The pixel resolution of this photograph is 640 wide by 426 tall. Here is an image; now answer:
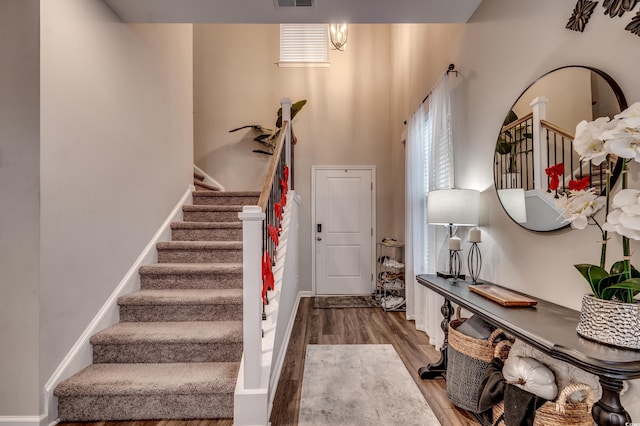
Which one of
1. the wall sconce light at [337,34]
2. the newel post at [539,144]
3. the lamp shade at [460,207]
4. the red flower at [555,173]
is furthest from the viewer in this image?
the wall sconce light at [337,34]

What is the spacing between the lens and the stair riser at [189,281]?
8.73 ft

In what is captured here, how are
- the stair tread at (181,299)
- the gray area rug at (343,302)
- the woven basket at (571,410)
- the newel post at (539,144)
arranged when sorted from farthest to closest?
the gray area rug at (343,302) → the stair tread at (181,299) → the newel post at (539,144) → the woven basket at (571,410)

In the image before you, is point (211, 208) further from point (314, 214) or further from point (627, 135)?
point (627, 135)

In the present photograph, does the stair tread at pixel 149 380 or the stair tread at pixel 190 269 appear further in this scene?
the stair tread at pixel 190 269

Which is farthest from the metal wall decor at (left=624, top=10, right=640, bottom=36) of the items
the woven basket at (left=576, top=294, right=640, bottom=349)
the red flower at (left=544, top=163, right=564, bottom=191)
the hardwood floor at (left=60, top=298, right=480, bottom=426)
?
the hardwood floor at (left=60, top=298, right=480, bottom=426)

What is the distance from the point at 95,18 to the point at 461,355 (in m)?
Answer: 3.35

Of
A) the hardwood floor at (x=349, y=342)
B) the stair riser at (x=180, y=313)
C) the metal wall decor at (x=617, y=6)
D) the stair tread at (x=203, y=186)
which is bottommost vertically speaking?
the hardwood floor at (x=349, y=342)

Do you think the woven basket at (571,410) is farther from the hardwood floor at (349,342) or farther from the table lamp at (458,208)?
the table lamp at (458,208)

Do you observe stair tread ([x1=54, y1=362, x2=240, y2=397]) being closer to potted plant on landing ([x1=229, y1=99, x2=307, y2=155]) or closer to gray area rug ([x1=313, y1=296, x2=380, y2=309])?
gray area rug ([x1=313, y1=296, x2=380, y2=309])

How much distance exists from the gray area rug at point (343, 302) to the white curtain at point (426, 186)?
2.55 ft

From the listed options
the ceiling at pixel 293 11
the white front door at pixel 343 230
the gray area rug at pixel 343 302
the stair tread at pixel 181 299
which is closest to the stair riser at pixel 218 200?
the white front door at pixel 343 230

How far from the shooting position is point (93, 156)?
2191 millimetres

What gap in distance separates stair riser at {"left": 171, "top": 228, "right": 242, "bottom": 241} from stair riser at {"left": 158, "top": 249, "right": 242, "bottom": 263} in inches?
11.7

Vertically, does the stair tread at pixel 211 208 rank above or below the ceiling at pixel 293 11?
below
